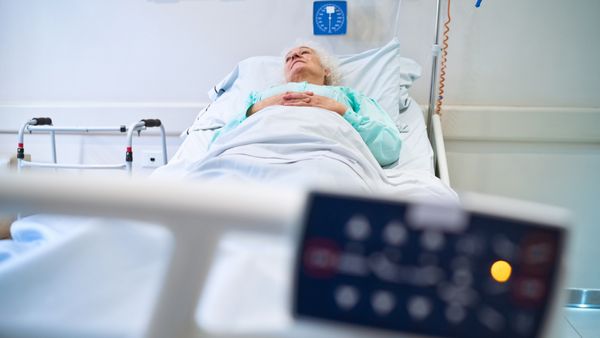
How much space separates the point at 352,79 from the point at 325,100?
1.32ft

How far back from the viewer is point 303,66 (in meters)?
1.73

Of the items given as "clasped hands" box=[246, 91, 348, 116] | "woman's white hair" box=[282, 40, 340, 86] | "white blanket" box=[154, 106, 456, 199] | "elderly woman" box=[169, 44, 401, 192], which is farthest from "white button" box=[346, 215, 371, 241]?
"woman's white hair" box=[282, 40, 340, 86]

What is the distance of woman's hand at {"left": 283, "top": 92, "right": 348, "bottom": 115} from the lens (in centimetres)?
147

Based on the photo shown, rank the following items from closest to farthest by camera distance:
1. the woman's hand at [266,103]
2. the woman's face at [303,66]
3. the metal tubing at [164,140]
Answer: the woman's hand at [266,103]
the woman's face at [303,66]
the metal tubing at [164,140]

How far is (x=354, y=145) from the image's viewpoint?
1218mm

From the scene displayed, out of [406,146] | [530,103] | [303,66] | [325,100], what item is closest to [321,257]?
[325,100]

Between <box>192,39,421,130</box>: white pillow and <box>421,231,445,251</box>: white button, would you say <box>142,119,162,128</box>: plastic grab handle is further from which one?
<box>421,231,445,251</box>: white button

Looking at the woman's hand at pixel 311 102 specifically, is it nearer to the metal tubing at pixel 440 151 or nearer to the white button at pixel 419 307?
the metal tubing at pixel 440 151

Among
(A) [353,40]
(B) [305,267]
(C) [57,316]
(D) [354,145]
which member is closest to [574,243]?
(B) [305,267]

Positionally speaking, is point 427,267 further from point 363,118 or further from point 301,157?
point 363,118

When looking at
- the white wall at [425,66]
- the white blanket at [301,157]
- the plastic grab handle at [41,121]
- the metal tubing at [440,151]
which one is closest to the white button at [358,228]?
the white blanket at [301,157]

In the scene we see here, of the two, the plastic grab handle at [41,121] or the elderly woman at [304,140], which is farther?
the plastic grab handle at [41,121]

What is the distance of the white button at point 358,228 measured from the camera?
247 mm

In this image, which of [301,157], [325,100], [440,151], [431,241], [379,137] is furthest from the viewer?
[440,151]
